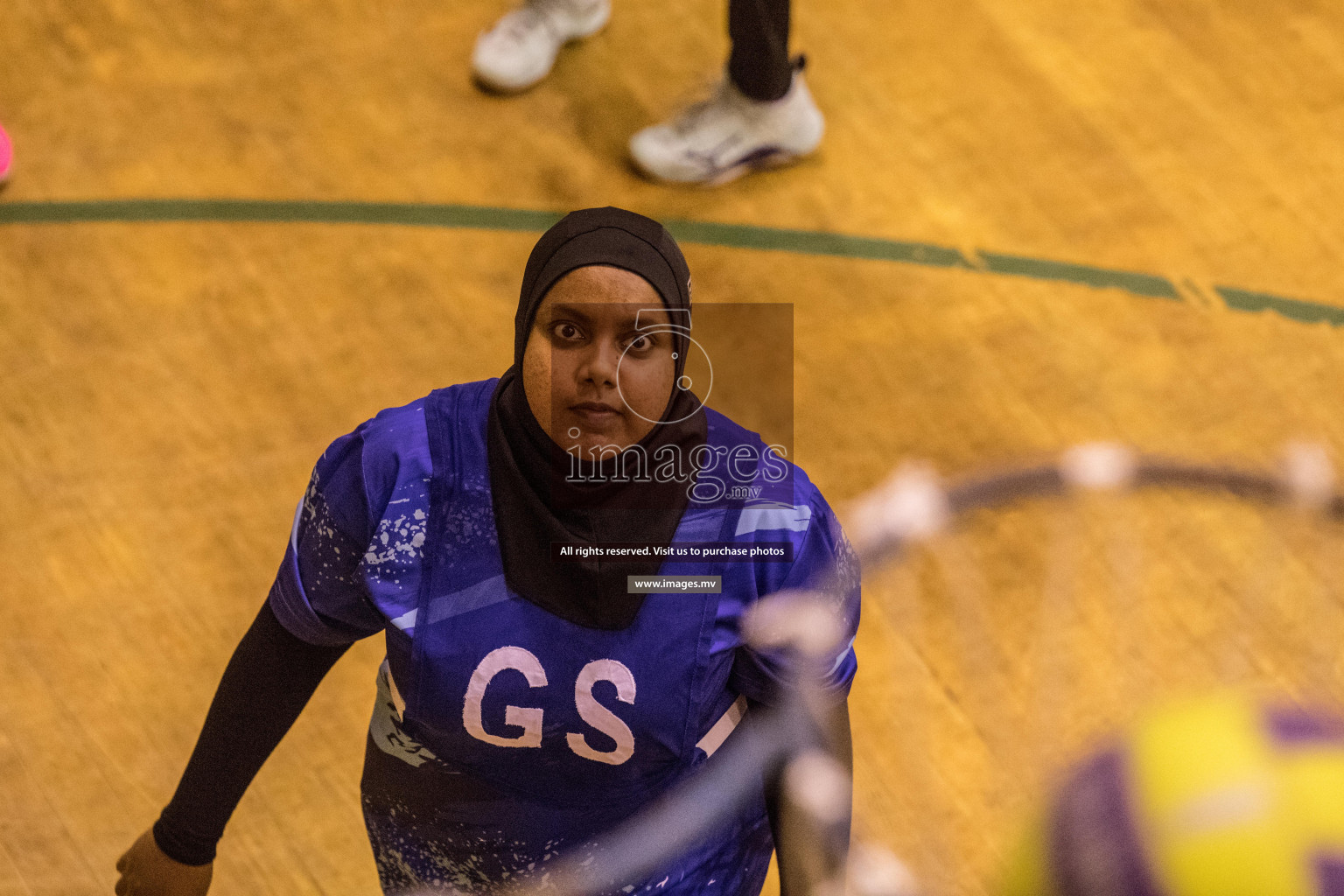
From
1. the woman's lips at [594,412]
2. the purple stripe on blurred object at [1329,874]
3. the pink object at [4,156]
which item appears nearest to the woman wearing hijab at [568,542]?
the woman's lips at [594,412]

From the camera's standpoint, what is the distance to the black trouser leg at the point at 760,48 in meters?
3.25

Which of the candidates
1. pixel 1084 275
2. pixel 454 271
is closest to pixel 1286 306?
pixel 1084 275

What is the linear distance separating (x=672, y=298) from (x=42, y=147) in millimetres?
2377

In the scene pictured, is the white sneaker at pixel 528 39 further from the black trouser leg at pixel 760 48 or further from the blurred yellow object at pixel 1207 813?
the blurred yellow object at pixel 1207 813

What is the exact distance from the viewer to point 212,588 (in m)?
2.67

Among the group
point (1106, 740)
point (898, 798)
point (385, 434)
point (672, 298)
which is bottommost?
point (898, 798)

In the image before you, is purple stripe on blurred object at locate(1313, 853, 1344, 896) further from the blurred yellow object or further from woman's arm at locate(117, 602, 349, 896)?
woman's arm at locate(117, 602, 349, 896)

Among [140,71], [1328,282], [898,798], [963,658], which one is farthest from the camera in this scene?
[140,71]

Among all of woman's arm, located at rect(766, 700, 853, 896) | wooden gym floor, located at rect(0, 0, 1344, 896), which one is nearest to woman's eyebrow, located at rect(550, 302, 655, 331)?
woman's arm, located at rect(766, 700, 853, 896)

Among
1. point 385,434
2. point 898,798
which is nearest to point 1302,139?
point 898,798

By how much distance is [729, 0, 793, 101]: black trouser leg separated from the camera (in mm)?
3252

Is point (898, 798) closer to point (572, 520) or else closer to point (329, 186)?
point (572, 520)

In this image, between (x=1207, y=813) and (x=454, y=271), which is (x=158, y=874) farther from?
(x=454, y=271)

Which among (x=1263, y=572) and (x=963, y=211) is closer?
(x=1263, y=572)
